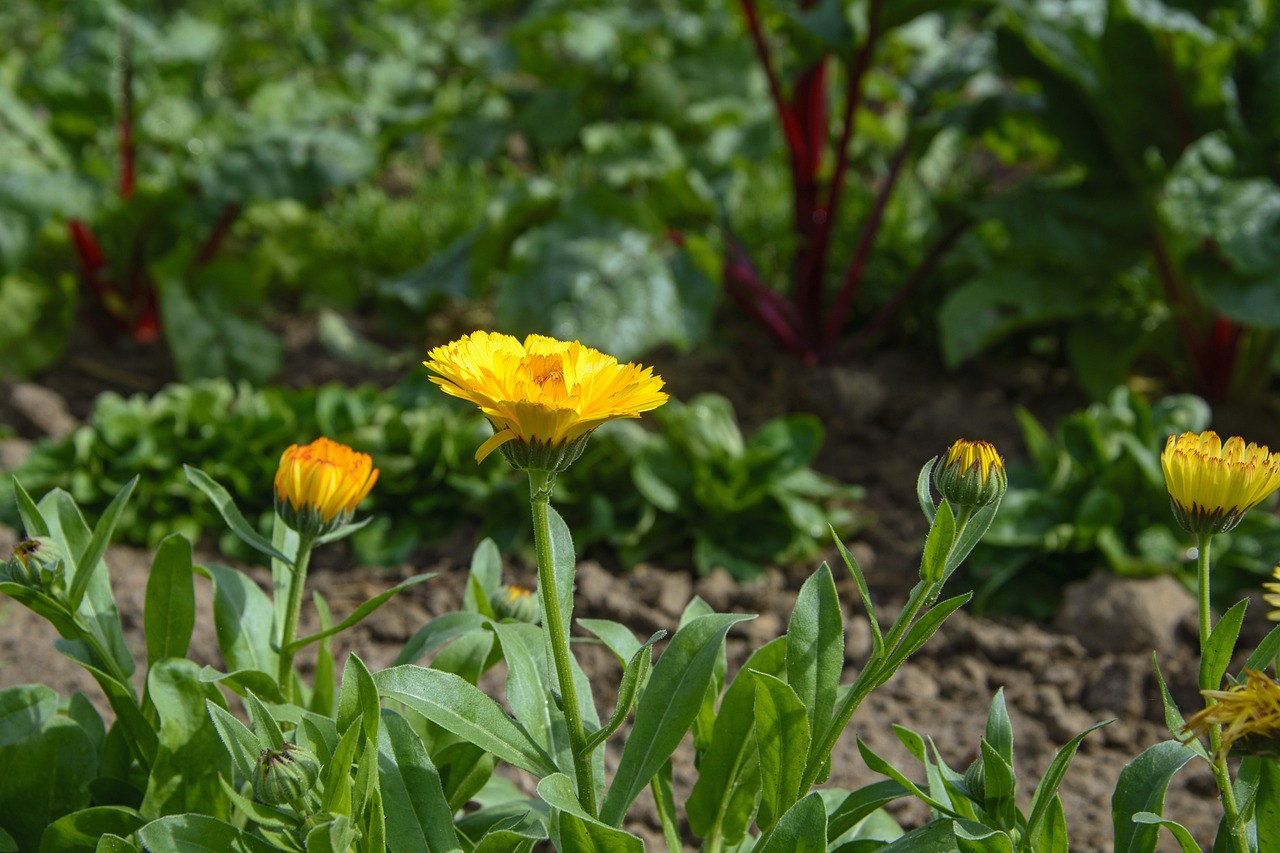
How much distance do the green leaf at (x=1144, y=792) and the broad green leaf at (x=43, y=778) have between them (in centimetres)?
108

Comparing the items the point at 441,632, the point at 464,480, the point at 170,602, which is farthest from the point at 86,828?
the point at 464,480

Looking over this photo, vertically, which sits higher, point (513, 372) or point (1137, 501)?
point (513, 372)

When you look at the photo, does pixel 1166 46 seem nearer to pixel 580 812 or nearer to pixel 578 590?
pixel 578 590

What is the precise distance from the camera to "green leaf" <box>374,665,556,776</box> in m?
1.12

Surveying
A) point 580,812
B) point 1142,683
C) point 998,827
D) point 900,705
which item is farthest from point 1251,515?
point 580,812

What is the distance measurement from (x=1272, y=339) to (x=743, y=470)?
4.75ft

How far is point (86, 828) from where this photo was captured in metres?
1.27

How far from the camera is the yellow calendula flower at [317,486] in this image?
124 cm

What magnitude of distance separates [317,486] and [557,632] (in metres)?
0.32

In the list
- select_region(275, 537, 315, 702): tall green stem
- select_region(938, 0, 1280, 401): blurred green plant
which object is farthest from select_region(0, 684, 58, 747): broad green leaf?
select_region(938, 0, 1280, 401): blurred green plant

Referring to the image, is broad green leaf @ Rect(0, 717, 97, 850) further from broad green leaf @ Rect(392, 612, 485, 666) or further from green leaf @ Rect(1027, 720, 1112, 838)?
green leaf @ Rect(1027, 720, 1112, 838)

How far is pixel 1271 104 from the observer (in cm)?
282

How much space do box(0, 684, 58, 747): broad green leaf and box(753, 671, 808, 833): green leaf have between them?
79cm

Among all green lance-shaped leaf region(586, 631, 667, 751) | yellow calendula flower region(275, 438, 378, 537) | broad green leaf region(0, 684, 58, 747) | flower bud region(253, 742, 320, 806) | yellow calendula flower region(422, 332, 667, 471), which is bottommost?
broad green leaf region(0, 684, 58, 747)
